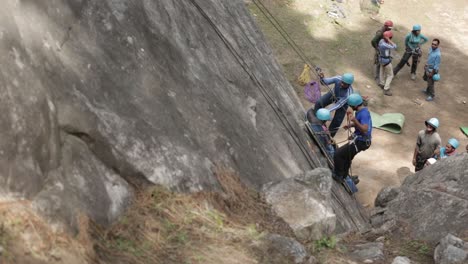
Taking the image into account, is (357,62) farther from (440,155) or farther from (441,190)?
(441,190)

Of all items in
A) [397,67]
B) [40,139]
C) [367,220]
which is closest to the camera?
[40,139]

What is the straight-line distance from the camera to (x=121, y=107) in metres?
5.93

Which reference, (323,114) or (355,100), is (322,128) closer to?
(323,114)

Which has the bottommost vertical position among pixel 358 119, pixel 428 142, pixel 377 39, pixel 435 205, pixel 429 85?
pixel 429 85

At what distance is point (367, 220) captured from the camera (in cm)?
973

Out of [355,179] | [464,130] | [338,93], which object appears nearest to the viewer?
[338,93]

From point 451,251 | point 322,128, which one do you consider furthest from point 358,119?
point 451,251

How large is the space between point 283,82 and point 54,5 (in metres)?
5.68

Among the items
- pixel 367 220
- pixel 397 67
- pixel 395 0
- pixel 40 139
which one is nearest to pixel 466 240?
pixel 367 220

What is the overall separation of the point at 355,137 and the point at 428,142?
2569 millimetres

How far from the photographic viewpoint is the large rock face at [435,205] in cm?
768

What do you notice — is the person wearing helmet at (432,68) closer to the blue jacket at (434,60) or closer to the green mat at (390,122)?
the blue jacket at (434,60)

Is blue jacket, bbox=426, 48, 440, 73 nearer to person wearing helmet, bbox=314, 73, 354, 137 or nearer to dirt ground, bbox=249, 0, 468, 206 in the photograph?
dirt ground, bbox=249, 0, 468, 206

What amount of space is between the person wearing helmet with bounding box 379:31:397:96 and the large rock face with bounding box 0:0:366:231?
26.9 ft
